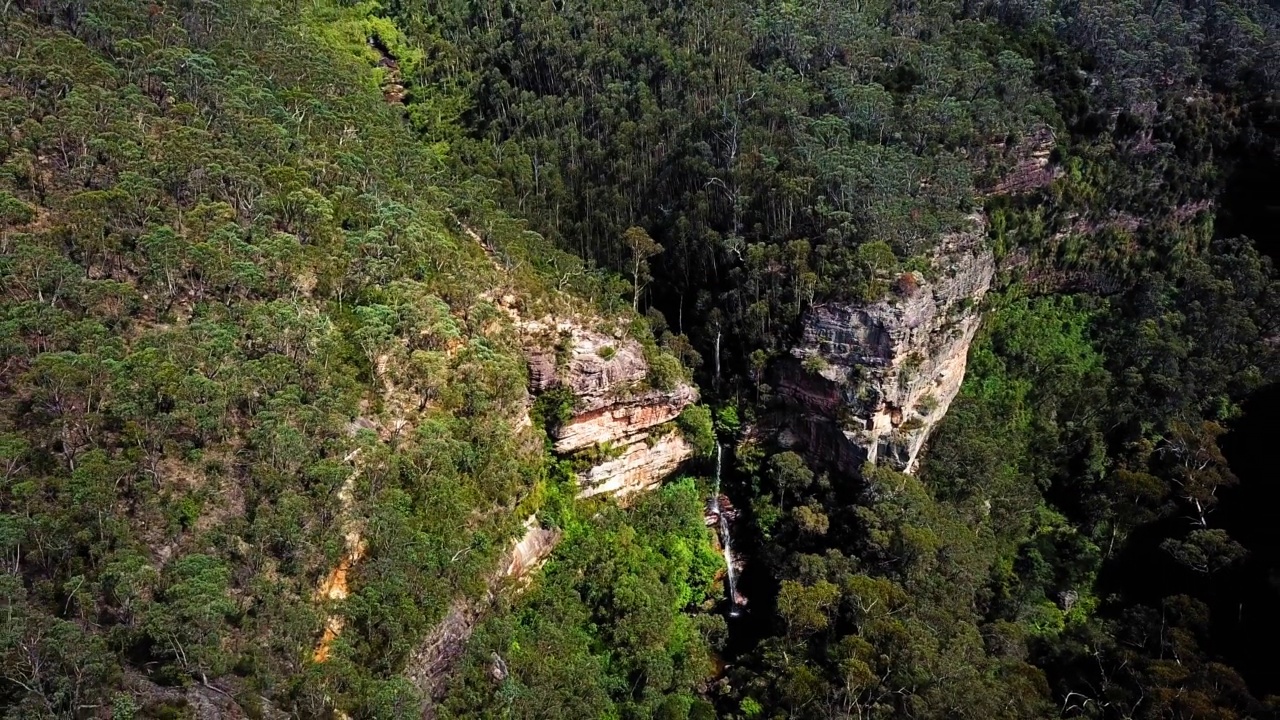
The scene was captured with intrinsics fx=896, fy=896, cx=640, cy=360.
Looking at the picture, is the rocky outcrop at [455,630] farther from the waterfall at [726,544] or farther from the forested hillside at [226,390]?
the waterfall at [726,544]

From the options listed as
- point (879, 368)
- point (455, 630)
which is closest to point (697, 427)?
point (879, 368)

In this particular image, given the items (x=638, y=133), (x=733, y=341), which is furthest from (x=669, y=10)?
(x=733, y=341)

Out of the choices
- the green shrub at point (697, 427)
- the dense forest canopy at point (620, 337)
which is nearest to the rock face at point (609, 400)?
the green shrub at point (697, 427)

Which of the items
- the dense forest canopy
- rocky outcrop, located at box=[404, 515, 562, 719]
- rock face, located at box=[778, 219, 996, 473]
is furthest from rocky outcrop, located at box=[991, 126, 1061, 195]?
rocky outcrop, located at box=[404, 515, 562, 719]

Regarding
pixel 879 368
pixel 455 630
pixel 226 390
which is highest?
pixel 226 390

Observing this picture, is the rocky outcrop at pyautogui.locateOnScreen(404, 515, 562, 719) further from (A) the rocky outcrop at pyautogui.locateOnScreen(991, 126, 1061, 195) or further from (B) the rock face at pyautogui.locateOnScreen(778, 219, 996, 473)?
(A) the rocky outcrop at pyautogui.locateOnScreen(991, 126, 1061, 195)

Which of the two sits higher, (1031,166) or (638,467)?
(1031,166)

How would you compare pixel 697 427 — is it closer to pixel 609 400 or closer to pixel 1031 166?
pixel 609 400
